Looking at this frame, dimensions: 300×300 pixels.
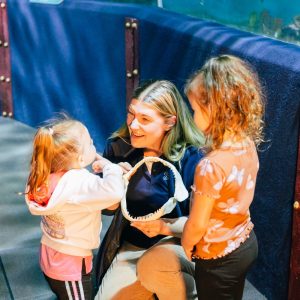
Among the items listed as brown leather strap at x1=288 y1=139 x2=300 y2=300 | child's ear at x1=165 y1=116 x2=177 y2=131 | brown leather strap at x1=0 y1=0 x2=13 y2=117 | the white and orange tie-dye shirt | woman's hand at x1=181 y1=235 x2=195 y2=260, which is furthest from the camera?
brown leather strap at x1=0 y1=0 x2=13 y2=117

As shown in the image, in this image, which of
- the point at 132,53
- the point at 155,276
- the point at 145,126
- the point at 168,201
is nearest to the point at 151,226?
the point at 168,201

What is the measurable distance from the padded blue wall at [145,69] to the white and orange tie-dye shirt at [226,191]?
66cm

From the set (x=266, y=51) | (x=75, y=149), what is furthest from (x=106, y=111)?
(x=75, y=149)

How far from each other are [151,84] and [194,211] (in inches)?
31.9

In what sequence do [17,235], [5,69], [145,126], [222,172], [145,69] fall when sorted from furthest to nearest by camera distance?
[5,69] < [145,69] < [17,235] < [145,126] < [222,172]

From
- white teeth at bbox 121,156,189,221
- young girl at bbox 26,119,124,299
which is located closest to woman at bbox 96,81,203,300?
white teeth at bbox 121,156,189,221

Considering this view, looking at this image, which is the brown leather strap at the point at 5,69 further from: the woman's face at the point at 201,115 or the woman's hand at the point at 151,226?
the woman's face at the point at 201,115

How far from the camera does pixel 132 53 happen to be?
4.51 meters

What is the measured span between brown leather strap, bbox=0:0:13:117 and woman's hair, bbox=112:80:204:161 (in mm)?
3658

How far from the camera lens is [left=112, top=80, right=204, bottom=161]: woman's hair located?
2633 mm

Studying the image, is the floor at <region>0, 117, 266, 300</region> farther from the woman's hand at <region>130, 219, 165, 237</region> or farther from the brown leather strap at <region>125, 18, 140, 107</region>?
the brown leather strap at <region>125, 18, 140, 107</region>

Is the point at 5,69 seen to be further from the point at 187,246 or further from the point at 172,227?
the point at 187,246

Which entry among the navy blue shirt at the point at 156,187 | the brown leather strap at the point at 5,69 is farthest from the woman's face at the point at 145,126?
the brown leather strap at the point at 5,69

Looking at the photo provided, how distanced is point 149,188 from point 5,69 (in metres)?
3.78
